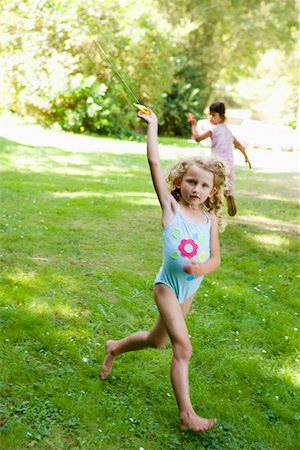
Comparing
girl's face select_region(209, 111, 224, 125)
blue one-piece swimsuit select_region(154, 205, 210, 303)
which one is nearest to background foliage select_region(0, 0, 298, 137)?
girl's face select_region(209, 111, 224, 125)

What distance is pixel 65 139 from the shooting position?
45.6 feet

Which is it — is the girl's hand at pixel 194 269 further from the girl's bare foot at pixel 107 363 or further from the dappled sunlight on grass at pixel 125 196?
the dappled sunlight on grass at pixel 125 196

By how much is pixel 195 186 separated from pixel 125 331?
137cm

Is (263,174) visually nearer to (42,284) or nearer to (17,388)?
(42,284)

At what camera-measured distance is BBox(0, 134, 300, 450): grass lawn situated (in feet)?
10.3

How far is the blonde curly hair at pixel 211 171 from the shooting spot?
3324 mm

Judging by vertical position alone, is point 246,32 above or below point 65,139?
above

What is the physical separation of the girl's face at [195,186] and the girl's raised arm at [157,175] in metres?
0.12

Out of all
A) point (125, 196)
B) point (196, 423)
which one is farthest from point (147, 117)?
point (125, 196)

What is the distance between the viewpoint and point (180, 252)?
3086mm

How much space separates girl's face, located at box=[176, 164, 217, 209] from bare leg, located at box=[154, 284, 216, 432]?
1.66ft

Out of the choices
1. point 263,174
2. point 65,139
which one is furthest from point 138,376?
point 65,139

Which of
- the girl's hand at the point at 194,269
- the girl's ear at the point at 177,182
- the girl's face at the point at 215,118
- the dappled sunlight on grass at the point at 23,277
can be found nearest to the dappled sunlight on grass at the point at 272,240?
the girl's face at the point at 215,118

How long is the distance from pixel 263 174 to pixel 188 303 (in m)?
9.32
